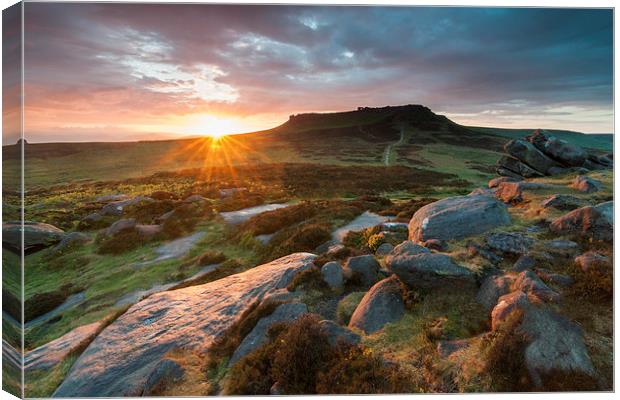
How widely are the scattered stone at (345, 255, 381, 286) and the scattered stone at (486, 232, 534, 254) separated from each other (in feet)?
12.0

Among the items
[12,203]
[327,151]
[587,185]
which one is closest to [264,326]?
[12,203]

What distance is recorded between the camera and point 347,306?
9.66 m

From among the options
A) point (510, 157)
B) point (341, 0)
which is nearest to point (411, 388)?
point (341, 0)

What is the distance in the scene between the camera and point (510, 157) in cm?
2764

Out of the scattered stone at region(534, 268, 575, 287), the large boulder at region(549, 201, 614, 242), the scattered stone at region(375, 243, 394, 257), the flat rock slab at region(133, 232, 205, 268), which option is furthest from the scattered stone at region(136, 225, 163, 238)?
the large boulder at region(549, 201, 614, 242)

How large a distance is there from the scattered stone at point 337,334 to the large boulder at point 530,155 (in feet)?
79.3

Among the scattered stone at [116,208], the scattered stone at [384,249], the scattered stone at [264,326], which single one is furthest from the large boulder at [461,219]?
the scattered stone at [116,208]

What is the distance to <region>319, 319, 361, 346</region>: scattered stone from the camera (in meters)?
7.96

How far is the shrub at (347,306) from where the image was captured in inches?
365

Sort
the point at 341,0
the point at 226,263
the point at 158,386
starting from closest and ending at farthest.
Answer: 1. the point at 158,386
2. the point at 341,0
3. the point at 226,263

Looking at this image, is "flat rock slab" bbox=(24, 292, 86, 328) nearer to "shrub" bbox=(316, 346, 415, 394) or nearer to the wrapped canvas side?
the wrapped canvas side

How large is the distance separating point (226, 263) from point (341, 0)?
40.3 ft

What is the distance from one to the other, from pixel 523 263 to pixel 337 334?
5.66m

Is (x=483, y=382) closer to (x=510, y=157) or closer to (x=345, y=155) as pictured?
(x=510, y=157)
